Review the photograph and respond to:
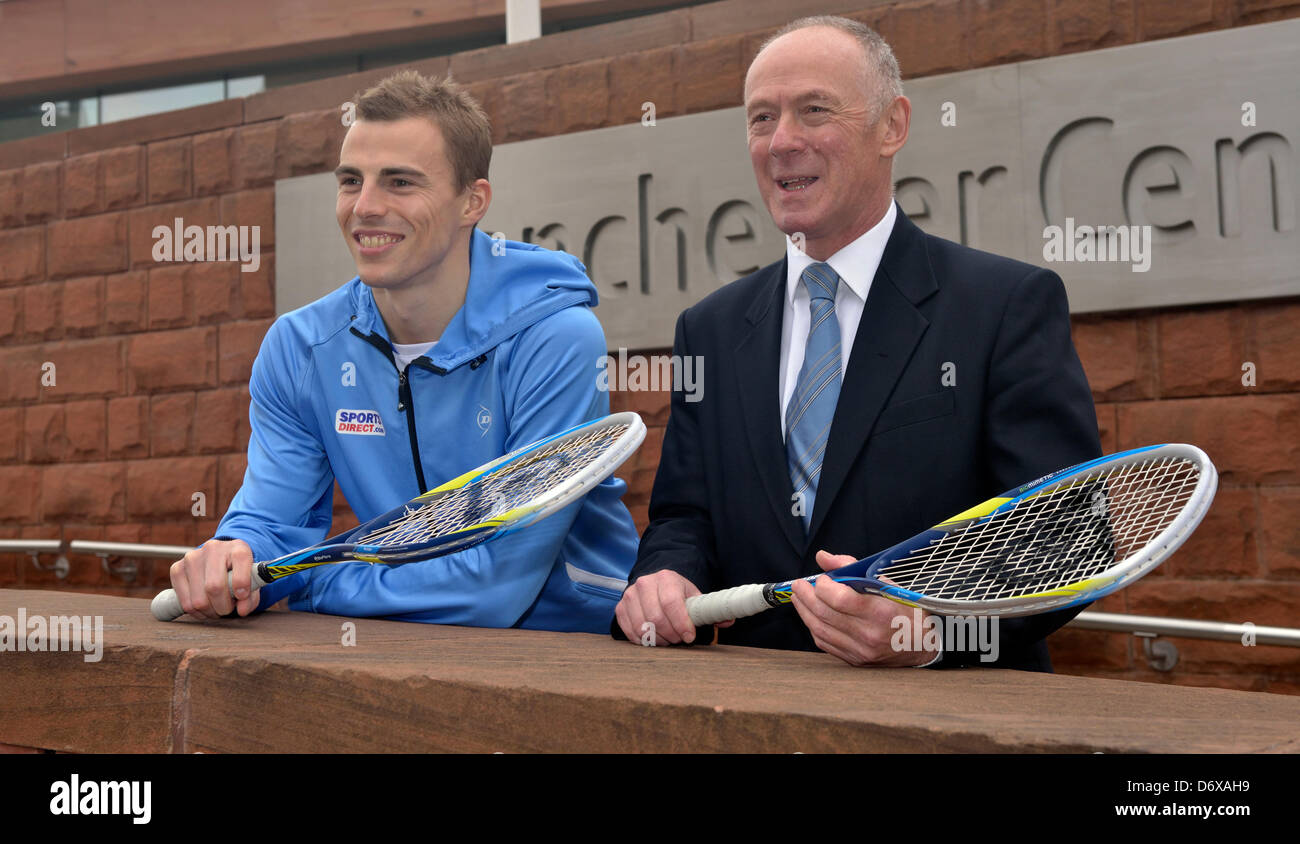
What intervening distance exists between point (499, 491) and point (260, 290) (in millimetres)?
4256

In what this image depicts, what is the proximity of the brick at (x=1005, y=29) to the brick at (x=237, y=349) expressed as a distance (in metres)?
3.42

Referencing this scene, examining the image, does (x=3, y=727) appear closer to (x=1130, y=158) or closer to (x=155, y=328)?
(x=1130, y=158)

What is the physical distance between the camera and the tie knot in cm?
208

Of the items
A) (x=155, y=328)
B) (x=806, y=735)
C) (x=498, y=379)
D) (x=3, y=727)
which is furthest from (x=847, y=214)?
(x=155, y=328)

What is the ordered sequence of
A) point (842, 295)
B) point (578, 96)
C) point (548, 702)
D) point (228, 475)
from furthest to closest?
point (228, 475), point (578, 96), point (842, 295), point (548, 702)

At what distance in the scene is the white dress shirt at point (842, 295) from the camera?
2.05 metres

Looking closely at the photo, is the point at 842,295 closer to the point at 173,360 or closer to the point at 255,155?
the point at 255,155

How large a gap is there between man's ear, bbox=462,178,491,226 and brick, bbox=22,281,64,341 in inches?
187

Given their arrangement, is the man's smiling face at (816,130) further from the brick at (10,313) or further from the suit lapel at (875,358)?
the brick at (10,313)

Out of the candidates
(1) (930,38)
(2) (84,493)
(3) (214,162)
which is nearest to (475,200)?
(1) (930,38)

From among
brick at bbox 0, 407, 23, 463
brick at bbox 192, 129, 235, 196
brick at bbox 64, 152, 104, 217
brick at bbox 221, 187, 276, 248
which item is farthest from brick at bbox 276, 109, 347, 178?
brick at bbox 0, 407, 23, 463

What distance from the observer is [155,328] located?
20.0 ft

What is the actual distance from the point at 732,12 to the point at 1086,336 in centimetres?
188

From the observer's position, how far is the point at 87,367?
6254 mm
